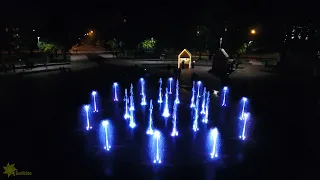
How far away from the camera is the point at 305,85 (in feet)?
96.6

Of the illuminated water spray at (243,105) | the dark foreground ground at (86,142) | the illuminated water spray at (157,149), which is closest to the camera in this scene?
the dark foreground ground at (86,142)

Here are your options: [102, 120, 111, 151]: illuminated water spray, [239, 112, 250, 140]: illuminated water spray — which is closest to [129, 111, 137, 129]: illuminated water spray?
[102, 120, 111, 151]: illuminated water spray

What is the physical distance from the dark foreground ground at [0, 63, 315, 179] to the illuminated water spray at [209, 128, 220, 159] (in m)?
1.08

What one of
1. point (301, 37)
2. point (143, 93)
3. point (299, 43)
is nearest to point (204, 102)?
point (143, 93)

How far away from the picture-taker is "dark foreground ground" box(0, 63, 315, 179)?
11.5 meters

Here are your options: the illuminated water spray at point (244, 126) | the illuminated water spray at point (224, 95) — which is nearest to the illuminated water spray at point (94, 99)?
the illuminated water spray at point (224, 95)

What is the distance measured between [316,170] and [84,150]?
1055cm

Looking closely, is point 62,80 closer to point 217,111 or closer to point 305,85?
point 217,111

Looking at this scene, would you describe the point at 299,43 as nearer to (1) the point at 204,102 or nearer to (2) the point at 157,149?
(1) the point at 204,102

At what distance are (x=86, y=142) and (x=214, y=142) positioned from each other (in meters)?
6.62

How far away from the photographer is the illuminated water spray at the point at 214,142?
1307 cm

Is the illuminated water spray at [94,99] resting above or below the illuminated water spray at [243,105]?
above

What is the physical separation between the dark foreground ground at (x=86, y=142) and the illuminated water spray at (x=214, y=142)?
108cm

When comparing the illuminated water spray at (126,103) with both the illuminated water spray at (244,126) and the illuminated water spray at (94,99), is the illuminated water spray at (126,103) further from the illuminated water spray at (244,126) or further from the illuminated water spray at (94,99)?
the illuminated water spray at (244,126)
